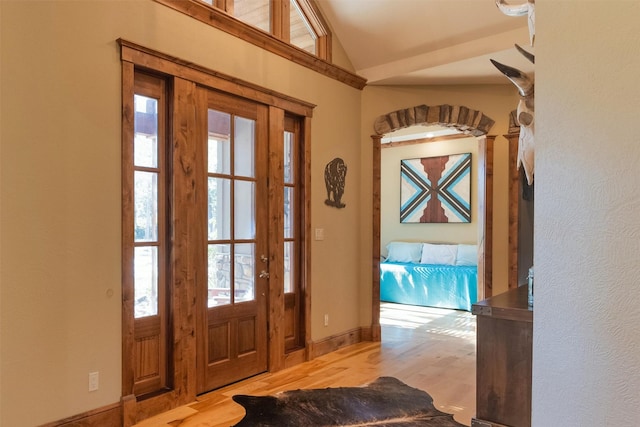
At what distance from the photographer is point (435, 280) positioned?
21.8 feet

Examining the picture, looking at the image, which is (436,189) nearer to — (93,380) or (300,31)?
(300,31)

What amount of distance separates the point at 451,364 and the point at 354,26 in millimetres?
3349

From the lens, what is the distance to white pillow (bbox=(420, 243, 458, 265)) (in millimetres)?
7070

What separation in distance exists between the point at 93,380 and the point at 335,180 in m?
2.69

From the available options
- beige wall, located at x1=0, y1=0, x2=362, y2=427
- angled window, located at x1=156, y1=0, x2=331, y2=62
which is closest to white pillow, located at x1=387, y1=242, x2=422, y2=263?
angled window, located at x1=156, y1=0, x2=331, y2=62

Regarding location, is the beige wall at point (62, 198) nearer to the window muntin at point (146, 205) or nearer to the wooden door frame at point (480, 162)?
the window muntin at point (146, 205)

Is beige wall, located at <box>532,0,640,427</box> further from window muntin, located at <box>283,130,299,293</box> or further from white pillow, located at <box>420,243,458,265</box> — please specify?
white pillow, located at <box>420,243,458,265</box>

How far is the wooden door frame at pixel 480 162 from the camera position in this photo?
463 centimetres

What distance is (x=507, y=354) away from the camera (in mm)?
1755

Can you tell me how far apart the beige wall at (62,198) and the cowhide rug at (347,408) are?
94 cm

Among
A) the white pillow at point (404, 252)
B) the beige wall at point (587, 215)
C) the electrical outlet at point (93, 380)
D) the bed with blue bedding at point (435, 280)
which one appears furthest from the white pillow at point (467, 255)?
the beige wall at point (587, 215)

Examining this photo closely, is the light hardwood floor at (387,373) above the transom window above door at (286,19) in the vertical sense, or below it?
below

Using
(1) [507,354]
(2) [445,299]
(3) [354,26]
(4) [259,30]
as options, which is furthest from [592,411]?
(2) [445,299]

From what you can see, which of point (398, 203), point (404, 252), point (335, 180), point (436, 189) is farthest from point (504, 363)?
point (398, 203)
